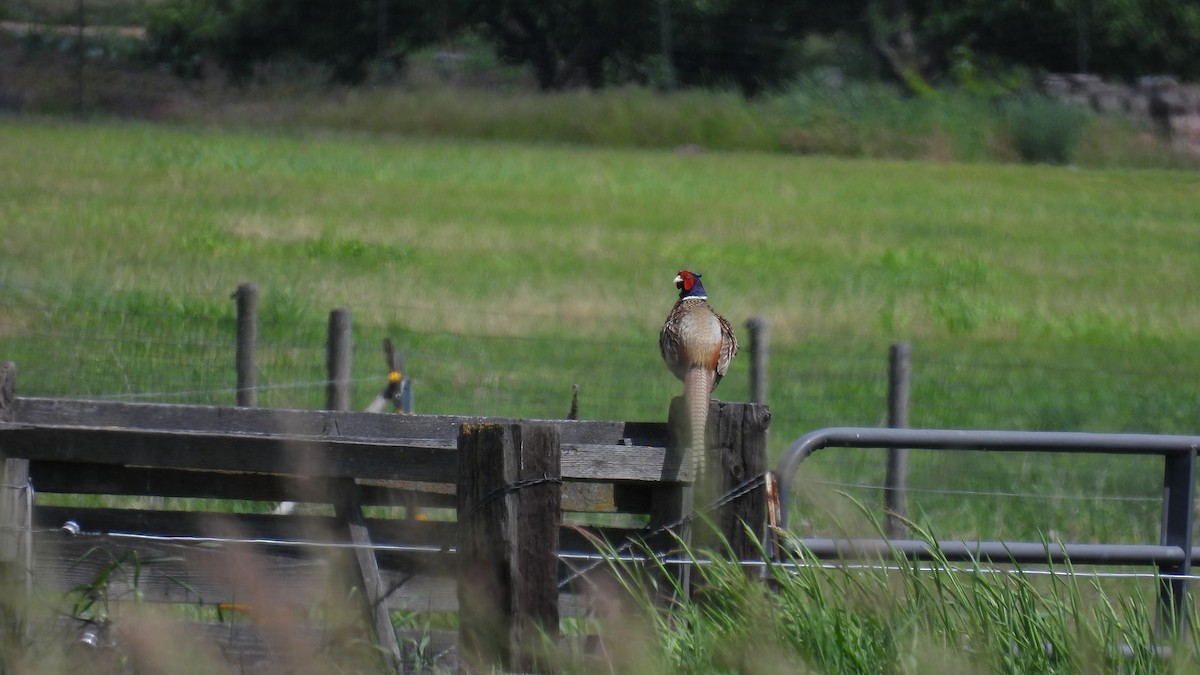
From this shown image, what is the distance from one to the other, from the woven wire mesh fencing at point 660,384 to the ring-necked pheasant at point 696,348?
Result: 2859 millimetres

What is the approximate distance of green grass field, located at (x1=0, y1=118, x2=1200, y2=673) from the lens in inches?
176

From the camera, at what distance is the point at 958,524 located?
30.2 ft

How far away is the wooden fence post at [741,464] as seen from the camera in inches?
185

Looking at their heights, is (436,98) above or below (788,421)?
above

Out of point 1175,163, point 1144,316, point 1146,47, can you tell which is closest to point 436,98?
point 1175,163

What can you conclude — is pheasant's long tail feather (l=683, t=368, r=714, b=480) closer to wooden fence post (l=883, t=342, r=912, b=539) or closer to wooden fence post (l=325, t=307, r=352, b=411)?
wooden fence post (l=883, t=342, r=912, b=539)

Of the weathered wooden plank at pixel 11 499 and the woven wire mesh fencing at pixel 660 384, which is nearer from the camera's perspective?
the weathered wooden plank at pixel 11 499

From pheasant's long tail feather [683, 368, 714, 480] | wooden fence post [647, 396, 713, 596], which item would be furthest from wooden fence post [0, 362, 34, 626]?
pheasant's long tail feather [683, 368, 714, 480]

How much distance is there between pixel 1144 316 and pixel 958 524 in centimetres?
825

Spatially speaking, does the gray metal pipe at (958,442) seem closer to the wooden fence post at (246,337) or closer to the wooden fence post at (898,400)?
the wooden fence post at (898,400)

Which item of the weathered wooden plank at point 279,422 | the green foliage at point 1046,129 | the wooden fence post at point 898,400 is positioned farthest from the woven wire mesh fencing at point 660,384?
the green foliage at point 1046,129

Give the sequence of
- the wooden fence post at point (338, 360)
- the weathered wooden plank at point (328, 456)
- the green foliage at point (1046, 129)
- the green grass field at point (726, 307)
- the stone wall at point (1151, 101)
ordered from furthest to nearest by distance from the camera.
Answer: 1. the stone wall at point (1151, 101)
2. the green foliage at point (1046, 129)
3. the wooden fence post at point (338, 360)
4. the weathered wooden plank at point (328, 456)
5. the green grass field at point (726, 307)

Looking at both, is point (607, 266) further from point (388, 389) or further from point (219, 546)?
point (219, 546)

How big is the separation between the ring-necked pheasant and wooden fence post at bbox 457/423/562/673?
2.28 ft
